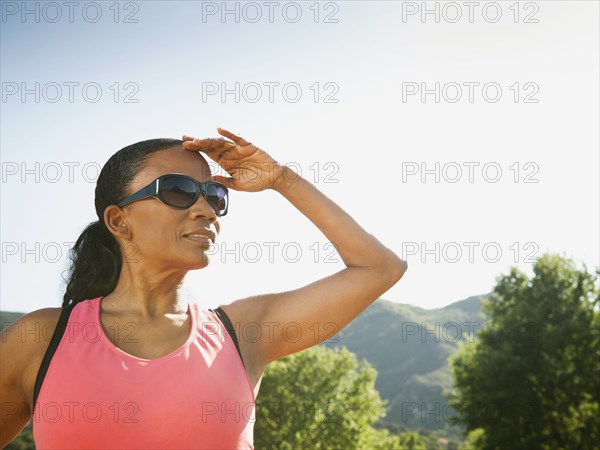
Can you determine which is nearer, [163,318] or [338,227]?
[163,318]

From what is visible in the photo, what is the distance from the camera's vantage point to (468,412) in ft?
81.5

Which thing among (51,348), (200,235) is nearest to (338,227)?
(200,235)

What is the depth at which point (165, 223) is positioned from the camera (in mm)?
2973

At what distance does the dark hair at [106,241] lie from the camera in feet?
10.2

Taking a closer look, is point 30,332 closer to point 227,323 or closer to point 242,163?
point 227,323

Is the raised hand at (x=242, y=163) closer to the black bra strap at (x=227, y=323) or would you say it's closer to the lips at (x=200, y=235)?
the lips at (x=200, y=235)

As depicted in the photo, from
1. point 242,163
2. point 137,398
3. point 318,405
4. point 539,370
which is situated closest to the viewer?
point 137,398

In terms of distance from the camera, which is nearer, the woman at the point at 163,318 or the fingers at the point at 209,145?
the woman at the point at 163,318

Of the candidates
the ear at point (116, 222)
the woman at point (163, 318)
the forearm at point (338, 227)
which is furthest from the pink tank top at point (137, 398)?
the forearm at point (338, 227)

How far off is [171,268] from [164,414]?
80cm

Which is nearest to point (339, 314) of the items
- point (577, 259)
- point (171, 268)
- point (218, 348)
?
point (218, 348)

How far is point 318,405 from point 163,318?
3005 cm

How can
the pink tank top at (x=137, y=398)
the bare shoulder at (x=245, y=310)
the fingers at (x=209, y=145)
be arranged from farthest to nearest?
the fingers at (x=209, y=145)
the bare shoulder at (x=245, y=310)
the pink tank top at (x=137, y=398)

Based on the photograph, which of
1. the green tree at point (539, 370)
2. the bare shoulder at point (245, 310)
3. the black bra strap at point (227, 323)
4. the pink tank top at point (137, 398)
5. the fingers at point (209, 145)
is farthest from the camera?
the green tree at point (539, 370)
